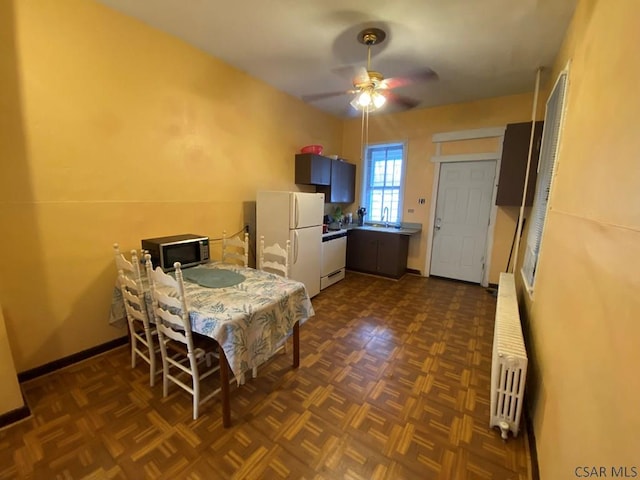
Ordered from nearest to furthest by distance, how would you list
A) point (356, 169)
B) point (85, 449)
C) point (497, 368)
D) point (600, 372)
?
point (600, 372)
point (85, 449)
point (497, 368)
point (356, 169)

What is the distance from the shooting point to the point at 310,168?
420cm

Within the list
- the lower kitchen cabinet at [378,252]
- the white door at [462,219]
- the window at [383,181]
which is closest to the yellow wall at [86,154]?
the lower kitchen cabinet at [378,252]

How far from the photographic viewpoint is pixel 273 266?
8.38 feet

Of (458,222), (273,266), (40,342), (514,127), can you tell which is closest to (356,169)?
(458,222)

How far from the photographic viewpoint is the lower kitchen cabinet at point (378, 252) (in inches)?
181

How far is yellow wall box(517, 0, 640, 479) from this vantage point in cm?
77

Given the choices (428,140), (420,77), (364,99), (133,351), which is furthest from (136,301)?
(428,140)

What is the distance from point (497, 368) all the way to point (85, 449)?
2.53 meters

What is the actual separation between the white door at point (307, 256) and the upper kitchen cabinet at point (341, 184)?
1.23 metres

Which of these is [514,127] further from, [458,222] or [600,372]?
[600,372]

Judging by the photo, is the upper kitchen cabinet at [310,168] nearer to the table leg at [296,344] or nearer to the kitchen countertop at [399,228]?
the kitchen countertop at [399,228]

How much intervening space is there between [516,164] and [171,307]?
14.3 feet

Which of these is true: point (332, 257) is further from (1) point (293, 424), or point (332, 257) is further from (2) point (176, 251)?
(1) point (293, 424)

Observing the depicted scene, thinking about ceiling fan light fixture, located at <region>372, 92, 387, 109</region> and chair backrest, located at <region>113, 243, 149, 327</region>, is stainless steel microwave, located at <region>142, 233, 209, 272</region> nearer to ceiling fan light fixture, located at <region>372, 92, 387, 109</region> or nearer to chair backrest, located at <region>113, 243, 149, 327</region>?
chair backrest, located at <region>113, 243, 149, 327</region>
